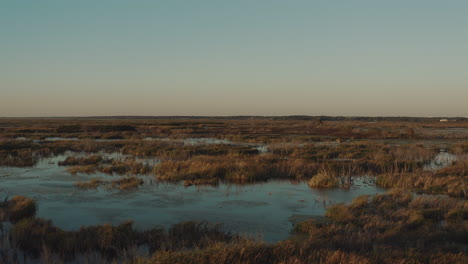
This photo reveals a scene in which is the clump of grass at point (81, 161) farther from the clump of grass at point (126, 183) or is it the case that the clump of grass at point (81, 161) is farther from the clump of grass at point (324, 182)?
the clump of grass at point (324, 182)

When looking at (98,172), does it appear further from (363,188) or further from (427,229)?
(427,229)

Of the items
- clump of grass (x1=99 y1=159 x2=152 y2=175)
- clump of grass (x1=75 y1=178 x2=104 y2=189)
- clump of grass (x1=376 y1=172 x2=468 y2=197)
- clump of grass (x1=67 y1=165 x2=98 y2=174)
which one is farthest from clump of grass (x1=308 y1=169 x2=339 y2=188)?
clump of grass (x1=67 y1=165 x2=98 y2=174)

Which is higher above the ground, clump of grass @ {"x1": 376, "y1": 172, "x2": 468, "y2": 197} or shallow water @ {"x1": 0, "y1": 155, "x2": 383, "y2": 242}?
clump of grass @ {"x1": 376, "y1": 172, "x2": 468, "y2": 197}

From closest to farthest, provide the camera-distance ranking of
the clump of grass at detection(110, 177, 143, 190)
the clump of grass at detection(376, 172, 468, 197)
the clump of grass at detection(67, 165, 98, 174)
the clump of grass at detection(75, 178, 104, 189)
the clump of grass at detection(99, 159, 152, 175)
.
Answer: the clump of grass at detection(376, 172, 468, 197), the clump of grass at detection(110, 177, 143, 190), the clump of grass at detection(75, 178, 104, 189), the clump of grass at detection(99, 159, 152, 175), the clump of grass at detection(67, 165, 98, 174)

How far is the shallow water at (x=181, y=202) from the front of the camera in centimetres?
1204

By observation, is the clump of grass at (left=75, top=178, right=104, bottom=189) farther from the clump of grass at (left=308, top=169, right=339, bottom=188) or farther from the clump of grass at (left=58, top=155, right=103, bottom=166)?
the clump of grass at (left=308, top=169, right=339, bottom=188)

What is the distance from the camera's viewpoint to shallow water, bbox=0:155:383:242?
12039 mm

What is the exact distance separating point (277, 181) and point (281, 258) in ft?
41.2

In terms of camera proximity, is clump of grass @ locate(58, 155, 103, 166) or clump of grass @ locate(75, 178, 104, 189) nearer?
clump of grass @ locate(75, 178, 104, 189)

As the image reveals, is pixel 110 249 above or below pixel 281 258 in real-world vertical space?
below

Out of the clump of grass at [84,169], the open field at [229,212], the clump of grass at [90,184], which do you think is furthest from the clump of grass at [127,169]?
the clump of grass at [90,184]

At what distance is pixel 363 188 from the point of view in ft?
57.3

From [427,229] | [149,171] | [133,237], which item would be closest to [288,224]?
[427,229]

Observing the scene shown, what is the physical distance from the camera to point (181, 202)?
48.2 ft
